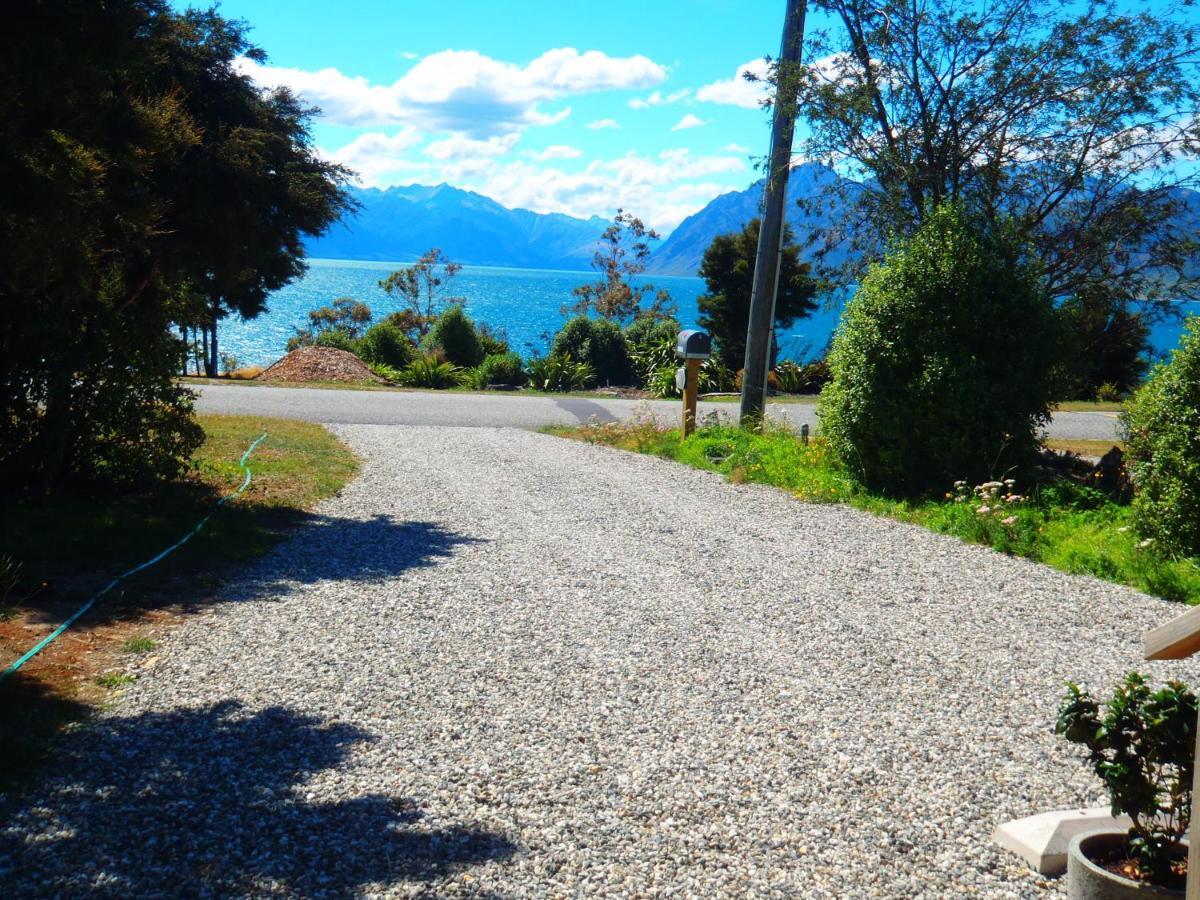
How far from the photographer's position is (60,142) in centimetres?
591

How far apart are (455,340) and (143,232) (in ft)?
66.6

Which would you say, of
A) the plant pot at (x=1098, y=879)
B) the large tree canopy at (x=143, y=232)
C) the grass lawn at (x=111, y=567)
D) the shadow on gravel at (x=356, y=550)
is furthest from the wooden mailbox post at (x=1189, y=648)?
the large tree canopy at (x=143, y=232)

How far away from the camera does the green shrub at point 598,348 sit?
88.8 ft

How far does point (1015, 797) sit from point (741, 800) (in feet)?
3.49

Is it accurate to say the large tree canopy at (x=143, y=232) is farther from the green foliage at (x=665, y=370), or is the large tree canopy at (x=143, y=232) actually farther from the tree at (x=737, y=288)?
the tree at (x=737, y=288)

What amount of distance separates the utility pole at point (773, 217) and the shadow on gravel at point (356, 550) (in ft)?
22.0

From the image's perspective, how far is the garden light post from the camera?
14.1m

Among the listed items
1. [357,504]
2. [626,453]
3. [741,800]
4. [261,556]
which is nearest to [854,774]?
[741,800]

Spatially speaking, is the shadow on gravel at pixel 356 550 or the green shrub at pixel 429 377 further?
the green shrub at pixel 429 377

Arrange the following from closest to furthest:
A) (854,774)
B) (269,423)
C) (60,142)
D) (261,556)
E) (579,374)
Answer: (854,774) < (60,142) < (261,556) < (269,423) < (579,374)

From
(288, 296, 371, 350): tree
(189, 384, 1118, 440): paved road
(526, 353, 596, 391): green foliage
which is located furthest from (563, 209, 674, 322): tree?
(189, 384, 1118, 440): paved road

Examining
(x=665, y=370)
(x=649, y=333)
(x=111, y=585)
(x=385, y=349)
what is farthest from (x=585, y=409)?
(x=111, y=585)

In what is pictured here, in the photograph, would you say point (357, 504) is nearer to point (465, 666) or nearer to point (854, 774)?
point (465, 666)

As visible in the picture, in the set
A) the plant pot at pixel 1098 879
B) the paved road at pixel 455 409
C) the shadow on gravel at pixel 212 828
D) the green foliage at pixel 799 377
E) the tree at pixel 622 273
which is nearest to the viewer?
the plant pot at pixel 1098 879
